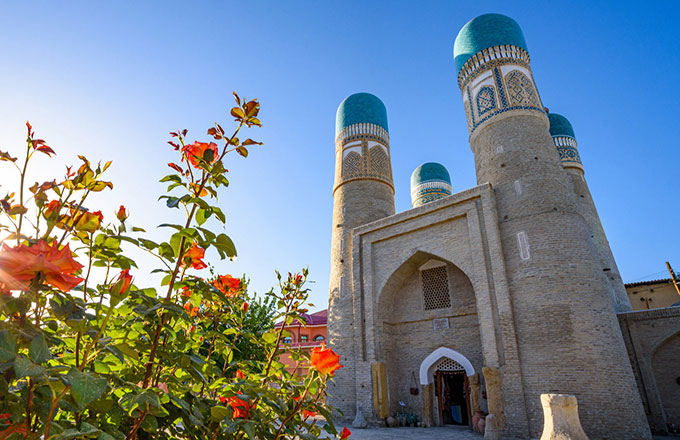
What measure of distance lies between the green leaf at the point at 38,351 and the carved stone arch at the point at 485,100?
43.5 feet

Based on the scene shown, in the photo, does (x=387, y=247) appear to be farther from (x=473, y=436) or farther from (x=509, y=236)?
(x=473, y=436)

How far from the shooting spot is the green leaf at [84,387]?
2.24ft

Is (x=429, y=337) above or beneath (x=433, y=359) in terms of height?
above

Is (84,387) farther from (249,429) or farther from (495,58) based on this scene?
(495,58)

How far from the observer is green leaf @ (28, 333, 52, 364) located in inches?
27.7

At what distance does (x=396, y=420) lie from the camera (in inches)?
426

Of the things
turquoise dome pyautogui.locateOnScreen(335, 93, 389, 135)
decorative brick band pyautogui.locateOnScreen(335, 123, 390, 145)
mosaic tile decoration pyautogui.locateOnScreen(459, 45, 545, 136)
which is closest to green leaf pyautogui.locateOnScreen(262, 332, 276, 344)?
mosaic tile decoration pyautogui.locateOnScreen(459, 45, 545, 136)

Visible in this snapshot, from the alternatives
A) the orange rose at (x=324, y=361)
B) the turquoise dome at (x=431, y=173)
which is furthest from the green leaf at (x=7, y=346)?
the turquoise dome at (x=431, y=173)

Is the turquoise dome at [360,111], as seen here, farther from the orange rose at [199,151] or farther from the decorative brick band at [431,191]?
the orange rose at [199,151]

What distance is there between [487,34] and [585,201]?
792cm

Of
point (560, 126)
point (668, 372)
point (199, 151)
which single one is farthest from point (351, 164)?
point (199, 151)

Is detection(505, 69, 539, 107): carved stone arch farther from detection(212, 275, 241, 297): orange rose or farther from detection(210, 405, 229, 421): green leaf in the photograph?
detection(210, 405, 229, 421): green leaf

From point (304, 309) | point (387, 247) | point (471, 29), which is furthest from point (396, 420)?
point (471, 29)

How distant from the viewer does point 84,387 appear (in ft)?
2.34
